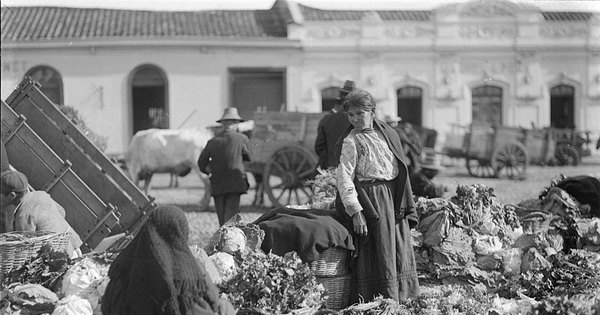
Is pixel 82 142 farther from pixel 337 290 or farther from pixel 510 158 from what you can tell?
pixel 510 158

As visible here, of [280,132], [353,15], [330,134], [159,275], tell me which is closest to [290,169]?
[280,132]

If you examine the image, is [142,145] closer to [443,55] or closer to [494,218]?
[494,218]

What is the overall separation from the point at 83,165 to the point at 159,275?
405 centimetres

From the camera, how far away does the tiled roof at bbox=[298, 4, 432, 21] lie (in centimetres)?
2436

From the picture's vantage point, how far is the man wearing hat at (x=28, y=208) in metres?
5.94

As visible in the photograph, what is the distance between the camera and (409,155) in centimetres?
970

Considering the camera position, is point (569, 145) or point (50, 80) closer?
point (569, 145)

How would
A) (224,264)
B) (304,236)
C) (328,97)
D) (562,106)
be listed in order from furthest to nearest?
1. (562,106)
2. (328,97)
3. (304,236)
4. (224,264)

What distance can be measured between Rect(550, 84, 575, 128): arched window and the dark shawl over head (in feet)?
75.1

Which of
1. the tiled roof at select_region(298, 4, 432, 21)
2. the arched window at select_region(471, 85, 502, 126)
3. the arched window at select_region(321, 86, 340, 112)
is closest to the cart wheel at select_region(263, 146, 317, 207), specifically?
the arched window at select_region(321, 86, 340, 112)

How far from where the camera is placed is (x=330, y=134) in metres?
8.03

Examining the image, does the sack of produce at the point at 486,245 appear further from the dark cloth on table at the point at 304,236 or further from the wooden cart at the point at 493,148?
Result: the wooden cart at the point at 493,148

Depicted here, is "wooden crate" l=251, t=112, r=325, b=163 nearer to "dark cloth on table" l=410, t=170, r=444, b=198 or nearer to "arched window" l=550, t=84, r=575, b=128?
"dark cloth on table" l=410, t=170, r=444, b=198

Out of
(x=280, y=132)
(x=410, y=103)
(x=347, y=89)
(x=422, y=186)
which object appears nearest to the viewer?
(x=347, y=89)
